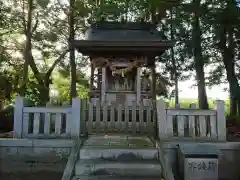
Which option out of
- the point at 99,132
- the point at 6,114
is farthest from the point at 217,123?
the point at 6,114

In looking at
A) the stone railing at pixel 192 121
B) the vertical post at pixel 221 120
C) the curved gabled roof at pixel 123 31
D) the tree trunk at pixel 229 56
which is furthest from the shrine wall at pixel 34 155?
the tree trunk at pixel 229 56

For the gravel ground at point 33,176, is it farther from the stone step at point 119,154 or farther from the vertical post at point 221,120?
the vertical post at point 221,120

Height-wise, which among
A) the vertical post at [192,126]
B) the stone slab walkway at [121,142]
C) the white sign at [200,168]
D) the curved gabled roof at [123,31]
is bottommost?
the white sign at [200,168]

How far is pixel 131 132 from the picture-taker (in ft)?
28.3

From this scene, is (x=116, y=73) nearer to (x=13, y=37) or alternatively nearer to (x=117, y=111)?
(x=117, y=111)

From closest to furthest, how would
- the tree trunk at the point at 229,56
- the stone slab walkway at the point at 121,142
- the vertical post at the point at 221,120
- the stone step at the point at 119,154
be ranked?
the stone step at the point at 119,154 → the stone slab walkway at the point at 121,142 → the vertical post at the point at 221,120 → the tree trunk at the point at 229,56

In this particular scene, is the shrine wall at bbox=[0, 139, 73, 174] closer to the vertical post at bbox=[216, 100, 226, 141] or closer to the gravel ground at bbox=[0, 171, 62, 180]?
the gravel ground at bbox=[0, 171, 62, 180]

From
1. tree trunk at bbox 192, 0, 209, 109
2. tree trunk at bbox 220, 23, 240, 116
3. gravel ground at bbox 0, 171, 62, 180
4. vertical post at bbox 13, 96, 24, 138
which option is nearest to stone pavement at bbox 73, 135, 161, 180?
gravel ground at bbox 0, 171, 62, 180

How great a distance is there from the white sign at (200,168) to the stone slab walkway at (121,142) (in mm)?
963

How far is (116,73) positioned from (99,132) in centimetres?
415

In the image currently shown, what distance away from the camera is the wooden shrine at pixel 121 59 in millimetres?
11148

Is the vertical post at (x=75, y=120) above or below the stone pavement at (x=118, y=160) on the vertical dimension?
above

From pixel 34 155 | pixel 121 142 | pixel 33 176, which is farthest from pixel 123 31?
pixel 33 176

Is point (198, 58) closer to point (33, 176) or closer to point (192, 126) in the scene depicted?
point (192, 126)
